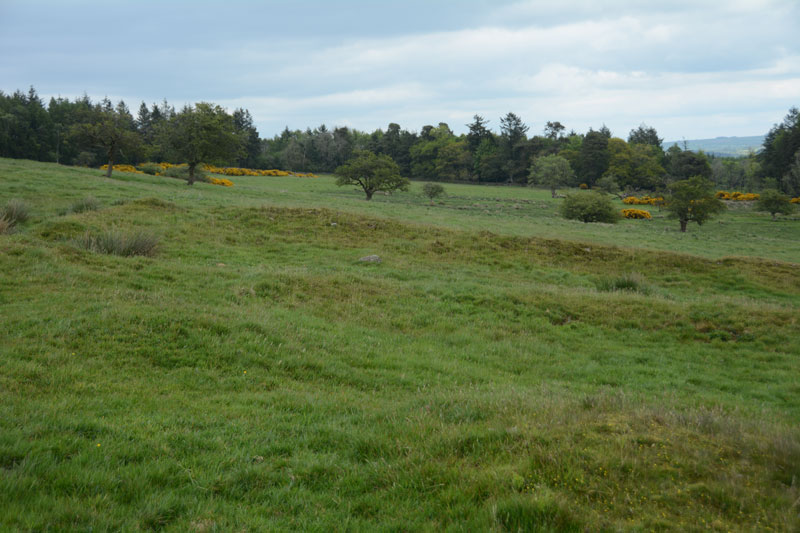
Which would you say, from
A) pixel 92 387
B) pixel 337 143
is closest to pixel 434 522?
pixel 92 387

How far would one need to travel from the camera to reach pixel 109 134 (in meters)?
43.8

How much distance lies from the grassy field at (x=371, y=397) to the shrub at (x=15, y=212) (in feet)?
3.68

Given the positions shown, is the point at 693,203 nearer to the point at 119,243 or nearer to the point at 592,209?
the point at 592,209

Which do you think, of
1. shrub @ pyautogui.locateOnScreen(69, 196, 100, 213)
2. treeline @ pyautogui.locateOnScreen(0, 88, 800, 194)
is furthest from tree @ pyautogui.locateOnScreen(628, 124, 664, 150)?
shrub @ pyautogui.locateOnScreen(69, 196, 100, 213)

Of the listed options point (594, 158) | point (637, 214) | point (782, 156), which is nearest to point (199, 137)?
point (637, 214)

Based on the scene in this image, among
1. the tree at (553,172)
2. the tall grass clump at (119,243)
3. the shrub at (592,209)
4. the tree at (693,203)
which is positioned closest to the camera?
the tall grass clump at (119,243)

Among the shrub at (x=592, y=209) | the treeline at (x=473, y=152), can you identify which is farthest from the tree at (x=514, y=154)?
the shrub at (x=592, y=209)

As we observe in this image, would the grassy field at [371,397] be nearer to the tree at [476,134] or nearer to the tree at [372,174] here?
the tree at [372,174]

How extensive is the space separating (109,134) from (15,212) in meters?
31.3

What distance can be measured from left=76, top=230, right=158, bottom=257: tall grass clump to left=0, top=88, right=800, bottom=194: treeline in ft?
123

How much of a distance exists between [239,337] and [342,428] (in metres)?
3.80

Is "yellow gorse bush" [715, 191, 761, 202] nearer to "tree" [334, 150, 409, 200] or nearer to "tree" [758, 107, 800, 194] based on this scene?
"tree" [758, 107, 800, 194]

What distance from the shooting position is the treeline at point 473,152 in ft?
265

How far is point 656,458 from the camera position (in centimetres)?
442
